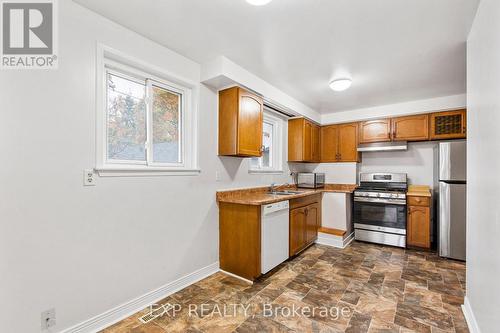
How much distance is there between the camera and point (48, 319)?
5.08 feet

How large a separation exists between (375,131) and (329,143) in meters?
0.85

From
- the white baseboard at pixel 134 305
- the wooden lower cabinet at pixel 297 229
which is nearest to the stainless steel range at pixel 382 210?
the wooden lower cabinet at pixel 297 229

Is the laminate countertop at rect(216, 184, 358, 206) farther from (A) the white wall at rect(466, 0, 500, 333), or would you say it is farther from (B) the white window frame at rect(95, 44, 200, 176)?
(A) the white wall at rect(466, 0, 500, 333)

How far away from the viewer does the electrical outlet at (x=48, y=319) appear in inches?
60.3

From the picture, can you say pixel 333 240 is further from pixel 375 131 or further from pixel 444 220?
pixel 375 131

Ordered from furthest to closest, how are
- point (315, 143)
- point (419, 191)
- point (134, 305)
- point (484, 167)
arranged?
point (315, 143) → point (419, 191) → point (134, 305) → point (484, 167)

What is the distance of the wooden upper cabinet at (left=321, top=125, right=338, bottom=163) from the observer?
15.3 feet

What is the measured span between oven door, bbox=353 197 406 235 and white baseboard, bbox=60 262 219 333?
278 cm

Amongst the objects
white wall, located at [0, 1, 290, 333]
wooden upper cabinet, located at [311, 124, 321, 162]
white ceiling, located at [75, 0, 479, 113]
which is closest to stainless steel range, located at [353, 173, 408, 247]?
wooden upper cabinet, located at [311, 124, 321, 162]

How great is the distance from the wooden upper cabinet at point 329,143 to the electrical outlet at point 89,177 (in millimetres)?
4077

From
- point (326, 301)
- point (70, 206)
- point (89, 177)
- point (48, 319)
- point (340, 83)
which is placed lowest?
point (326, 301)

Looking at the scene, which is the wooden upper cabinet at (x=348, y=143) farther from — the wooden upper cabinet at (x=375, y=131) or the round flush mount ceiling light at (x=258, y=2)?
the round flush mount ceiling light at (x=258, y=2)

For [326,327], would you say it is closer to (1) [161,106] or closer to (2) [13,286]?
(2) [13,286]

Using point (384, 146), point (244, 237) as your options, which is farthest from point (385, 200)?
point (244, 237)
